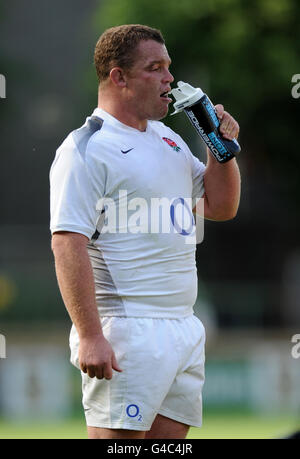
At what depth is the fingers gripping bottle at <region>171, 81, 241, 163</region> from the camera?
148 inches

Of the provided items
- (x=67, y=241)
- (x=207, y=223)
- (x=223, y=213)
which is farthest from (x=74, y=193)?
(x=207, y=223)

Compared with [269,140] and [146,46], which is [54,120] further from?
[146,46]

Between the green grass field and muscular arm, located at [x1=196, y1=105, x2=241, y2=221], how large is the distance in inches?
240

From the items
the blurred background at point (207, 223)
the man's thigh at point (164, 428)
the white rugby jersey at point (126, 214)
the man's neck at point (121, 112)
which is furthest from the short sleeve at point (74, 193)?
the blurred background at point (207, 223)

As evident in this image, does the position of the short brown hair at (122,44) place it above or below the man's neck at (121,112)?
above

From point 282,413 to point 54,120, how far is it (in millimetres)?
13287

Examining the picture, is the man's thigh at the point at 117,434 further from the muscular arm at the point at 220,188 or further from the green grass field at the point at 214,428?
the green grass field at the point at 214,428

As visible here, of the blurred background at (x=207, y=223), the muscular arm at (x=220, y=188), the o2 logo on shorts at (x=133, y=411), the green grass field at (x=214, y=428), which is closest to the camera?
the o2 logo on shorts at (x=133, y=411)

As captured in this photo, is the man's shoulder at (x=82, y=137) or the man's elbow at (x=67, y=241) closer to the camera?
the man's elbow at (x=67, y=241)

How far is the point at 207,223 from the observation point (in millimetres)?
20328

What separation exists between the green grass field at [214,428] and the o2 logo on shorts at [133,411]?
6.33 metres

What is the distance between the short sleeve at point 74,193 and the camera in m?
3.58

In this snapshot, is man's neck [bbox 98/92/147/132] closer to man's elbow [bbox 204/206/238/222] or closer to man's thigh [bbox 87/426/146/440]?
man's elbow [bbox 204/206/238/222]
